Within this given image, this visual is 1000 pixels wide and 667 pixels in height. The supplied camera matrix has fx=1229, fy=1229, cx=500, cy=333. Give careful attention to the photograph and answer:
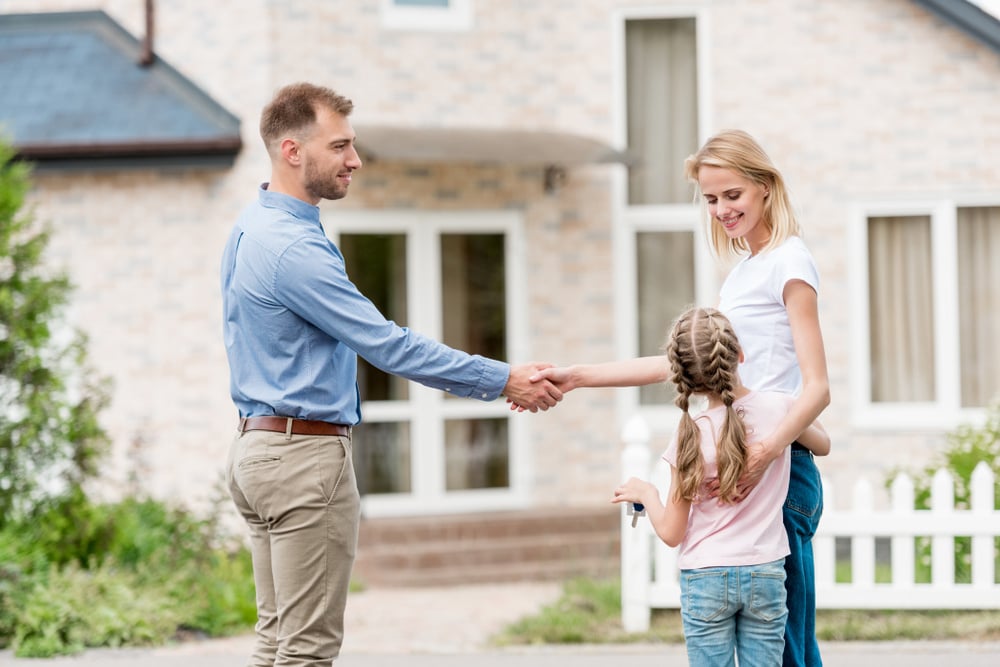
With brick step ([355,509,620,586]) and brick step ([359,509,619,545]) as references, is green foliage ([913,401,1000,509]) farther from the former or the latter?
brick step ([359,509,619,545])

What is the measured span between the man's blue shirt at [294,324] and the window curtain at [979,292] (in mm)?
7645

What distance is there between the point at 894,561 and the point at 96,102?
711 cm

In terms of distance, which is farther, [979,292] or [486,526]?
[979,292]

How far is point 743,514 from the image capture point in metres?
3.62

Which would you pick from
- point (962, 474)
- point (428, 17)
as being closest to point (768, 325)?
point (962, 474)

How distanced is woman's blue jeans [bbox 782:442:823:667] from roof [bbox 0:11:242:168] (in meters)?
6.74

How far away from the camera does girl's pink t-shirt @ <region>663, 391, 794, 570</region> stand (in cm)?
358

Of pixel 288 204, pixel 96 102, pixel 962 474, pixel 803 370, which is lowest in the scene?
pixel 962 474

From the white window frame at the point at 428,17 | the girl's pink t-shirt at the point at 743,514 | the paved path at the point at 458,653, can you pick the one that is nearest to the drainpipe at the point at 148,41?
the white window frame at the point at 428,17

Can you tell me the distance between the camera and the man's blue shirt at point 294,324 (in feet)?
12.5

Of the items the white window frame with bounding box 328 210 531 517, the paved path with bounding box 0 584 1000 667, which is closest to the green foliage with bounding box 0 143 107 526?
the paved path with bounding box 0 584 1000 667

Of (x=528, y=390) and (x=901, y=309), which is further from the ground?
(x=901, y=309)

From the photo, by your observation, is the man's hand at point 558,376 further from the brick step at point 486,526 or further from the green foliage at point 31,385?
the brick step at point 486,526

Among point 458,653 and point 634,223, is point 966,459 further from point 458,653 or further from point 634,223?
point 634,223
